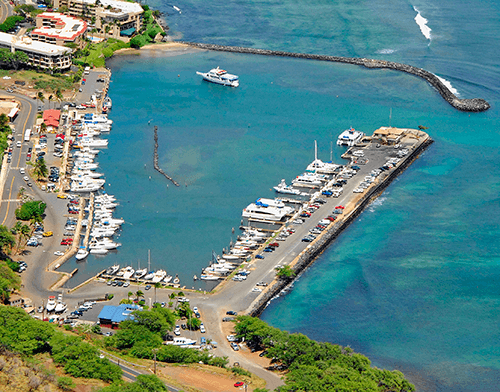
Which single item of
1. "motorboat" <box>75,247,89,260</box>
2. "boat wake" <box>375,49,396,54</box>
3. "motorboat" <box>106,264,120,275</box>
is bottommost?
"motorboat" <box>75,247,89,260</box>

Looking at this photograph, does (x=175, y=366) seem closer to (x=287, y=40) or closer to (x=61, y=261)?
(x=61, y=261)

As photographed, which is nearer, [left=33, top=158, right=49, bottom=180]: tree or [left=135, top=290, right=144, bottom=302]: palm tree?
[left=135, top=290, right=144, bottom=302]: palm tree

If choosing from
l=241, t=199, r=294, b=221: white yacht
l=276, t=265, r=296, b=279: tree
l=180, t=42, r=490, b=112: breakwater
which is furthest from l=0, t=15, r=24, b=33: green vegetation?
l=276, t=265, r=296, b=279: tree

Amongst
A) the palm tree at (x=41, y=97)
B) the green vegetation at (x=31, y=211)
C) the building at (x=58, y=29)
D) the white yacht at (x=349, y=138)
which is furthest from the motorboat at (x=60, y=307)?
the building at (x=58, y=29)

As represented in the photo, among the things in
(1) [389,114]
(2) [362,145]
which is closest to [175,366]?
(2) [362,145]

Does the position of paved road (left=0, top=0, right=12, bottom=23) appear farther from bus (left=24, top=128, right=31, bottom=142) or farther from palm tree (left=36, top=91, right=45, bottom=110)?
bus (left=24, top=128, right=31, bottom=142)

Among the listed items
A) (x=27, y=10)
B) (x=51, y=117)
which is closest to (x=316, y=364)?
(x=51, y=117)

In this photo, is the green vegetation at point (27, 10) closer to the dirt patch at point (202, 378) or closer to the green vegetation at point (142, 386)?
the dirt patch at point (202, 378)
